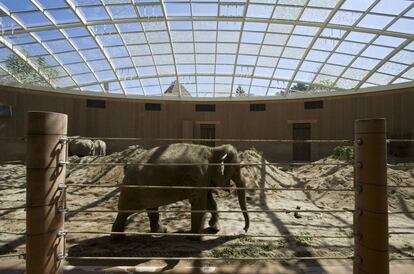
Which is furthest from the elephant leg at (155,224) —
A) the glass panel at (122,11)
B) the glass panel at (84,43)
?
the glass panel at (84,43)

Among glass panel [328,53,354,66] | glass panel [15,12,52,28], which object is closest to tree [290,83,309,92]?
glass panel [328,53,354,66]

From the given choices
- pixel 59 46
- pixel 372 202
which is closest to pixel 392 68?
pixel 372 202

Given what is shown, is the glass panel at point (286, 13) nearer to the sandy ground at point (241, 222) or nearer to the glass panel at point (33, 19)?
the sandy ground at point (241, 222)

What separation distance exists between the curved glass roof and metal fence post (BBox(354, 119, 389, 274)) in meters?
17.4

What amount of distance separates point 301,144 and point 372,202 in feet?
72.8

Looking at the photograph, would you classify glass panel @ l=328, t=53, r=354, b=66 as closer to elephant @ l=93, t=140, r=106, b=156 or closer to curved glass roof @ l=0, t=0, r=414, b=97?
curved glass roof @ l=0, t=0, r=414, b=97

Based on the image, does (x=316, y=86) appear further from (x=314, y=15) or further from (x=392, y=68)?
(x=314, y=15)

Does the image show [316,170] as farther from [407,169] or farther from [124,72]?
[124,72]

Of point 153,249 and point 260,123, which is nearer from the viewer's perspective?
point 153,249

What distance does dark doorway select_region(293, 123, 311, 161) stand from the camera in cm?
2420

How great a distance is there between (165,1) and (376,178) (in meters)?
18.5

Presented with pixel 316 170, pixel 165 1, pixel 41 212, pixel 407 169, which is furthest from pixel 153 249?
pixel 165 1

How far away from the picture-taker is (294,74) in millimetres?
25297

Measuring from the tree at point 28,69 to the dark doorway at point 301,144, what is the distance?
18695 millimetres
